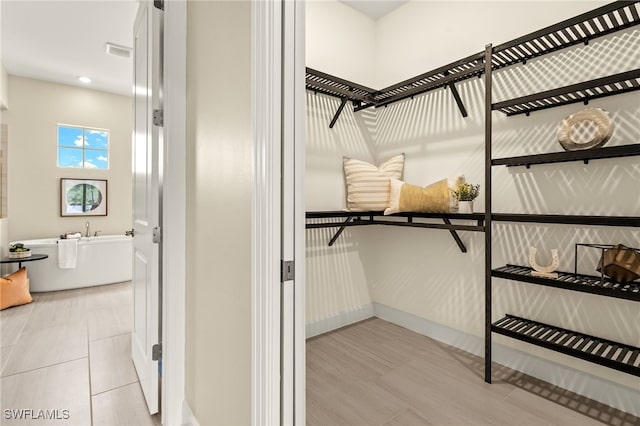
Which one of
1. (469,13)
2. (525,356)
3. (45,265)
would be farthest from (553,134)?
(45,265)

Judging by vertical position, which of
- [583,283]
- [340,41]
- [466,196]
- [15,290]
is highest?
[340,41]

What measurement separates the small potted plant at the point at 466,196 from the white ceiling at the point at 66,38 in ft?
9.98

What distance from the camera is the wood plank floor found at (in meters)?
1.57

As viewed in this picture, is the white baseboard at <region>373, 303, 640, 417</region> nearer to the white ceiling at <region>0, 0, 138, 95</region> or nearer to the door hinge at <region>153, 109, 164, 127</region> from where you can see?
the door hinge at <region>153, 109, 164, 127</region>

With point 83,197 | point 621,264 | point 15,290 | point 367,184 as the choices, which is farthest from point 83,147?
point 621,264

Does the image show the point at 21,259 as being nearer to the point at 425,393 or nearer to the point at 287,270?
the point at 287,270

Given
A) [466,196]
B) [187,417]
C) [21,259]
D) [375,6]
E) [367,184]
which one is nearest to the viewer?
[187,417]

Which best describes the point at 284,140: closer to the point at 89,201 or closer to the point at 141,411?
the point at 141,411

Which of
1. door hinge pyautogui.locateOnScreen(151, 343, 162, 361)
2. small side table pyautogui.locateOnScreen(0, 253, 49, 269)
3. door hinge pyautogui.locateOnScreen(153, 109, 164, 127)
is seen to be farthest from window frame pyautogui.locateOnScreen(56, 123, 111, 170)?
door hinge pyautogui.locateOnScreen(151, 343, 162, 361)

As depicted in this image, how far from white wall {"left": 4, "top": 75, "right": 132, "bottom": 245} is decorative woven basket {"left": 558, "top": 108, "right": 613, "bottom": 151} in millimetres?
5413

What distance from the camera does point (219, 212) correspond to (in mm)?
1239

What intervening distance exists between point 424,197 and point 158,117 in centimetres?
176

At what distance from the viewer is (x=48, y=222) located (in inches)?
170

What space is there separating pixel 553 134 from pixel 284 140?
5.86 feet
